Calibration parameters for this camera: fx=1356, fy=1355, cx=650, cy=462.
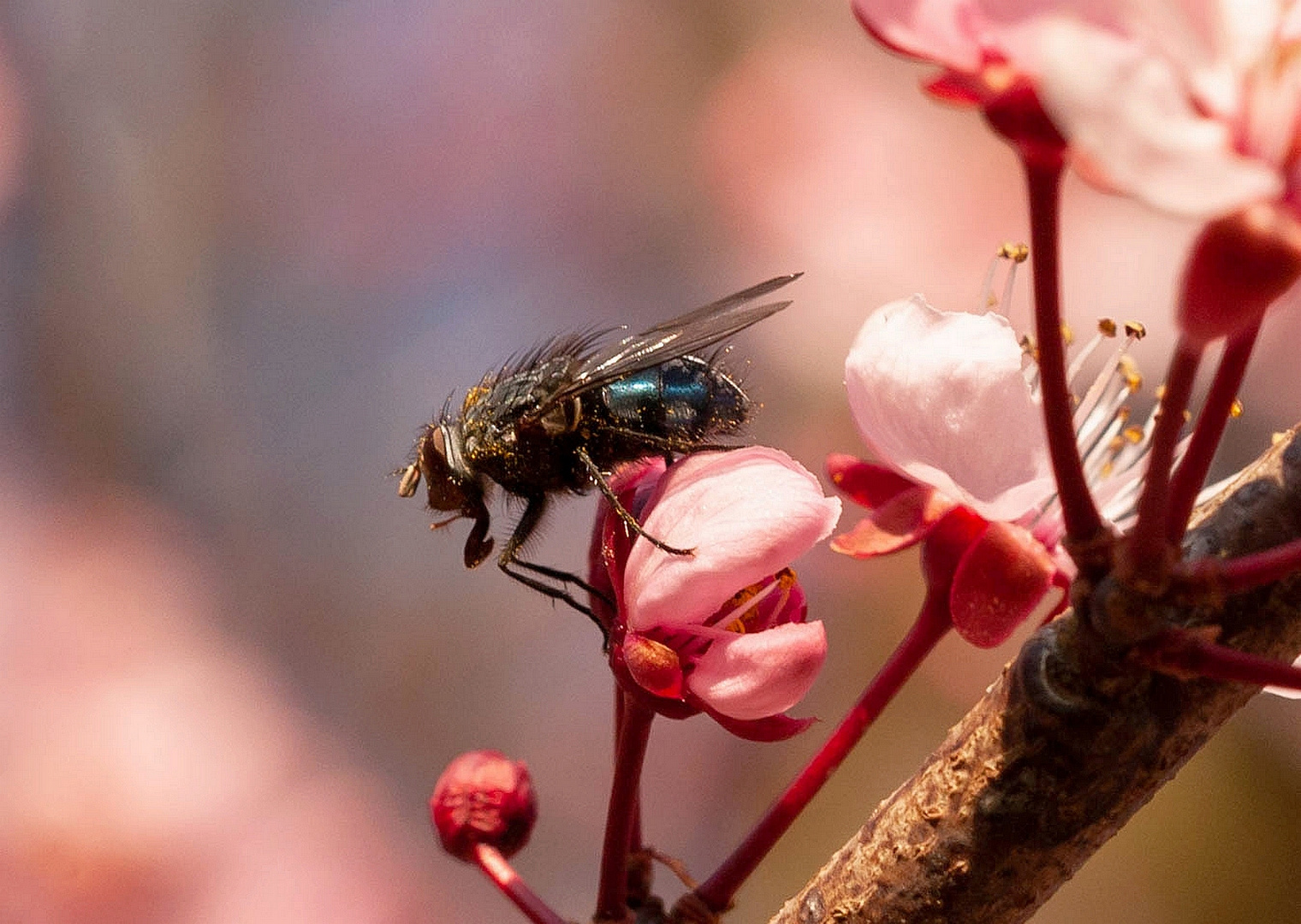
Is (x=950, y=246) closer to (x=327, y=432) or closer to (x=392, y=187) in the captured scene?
(x=392, y=187)

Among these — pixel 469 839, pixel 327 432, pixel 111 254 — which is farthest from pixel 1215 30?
pixel 111 254

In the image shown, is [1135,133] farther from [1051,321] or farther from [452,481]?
[452,481]

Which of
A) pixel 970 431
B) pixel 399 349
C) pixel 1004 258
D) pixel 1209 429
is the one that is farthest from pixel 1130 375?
pixel 399 349

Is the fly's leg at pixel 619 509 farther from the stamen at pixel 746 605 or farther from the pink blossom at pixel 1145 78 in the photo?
the pink blossom at pixel 1145 78

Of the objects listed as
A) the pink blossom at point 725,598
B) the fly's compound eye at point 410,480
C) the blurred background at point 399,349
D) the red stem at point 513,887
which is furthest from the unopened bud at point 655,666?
the blurred background at point 399,349

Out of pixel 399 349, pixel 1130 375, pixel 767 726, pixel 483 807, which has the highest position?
pixel 1130 375

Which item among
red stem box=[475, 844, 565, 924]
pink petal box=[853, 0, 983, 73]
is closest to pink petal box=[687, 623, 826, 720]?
red stem box=[475, 844, 565, 924]
